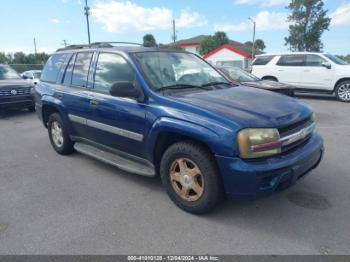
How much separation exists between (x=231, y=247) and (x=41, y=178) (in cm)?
303

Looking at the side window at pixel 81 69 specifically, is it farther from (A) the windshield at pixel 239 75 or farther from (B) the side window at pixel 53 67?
(A) the windshield at pixel 239 75

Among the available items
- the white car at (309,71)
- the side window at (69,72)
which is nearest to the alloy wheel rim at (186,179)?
the side window at (69,72)

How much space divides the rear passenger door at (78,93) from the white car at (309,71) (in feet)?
31.9

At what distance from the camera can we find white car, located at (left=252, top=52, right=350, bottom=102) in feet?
37.0

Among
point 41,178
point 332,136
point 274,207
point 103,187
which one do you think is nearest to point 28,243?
point 103,187

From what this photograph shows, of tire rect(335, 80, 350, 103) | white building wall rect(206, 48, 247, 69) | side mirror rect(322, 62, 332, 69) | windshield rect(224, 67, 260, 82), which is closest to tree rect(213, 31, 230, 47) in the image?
white building wall rect(206, 48, 247, 69)

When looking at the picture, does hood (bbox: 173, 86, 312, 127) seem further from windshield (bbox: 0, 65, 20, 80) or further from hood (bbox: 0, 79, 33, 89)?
windshield (bbox: 0, 65, 20, 80)

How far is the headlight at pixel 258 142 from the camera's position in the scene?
2.81 meters

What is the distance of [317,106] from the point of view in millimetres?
10453

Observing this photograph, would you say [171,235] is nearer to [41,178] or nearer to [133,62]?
[133,62]

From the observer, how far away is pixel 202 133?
2.96 m

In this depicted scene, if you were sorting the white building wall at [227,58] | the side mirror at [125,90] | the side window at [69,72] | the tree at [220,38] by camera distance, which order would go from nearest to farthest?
the side mirror at [125,90] < the side window at [69,72] < the white building wall at [227,58] < the tree at [220,38]

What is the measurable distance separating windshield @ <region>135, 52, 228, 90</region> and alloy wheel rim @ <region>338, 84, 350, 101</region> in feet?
28.6

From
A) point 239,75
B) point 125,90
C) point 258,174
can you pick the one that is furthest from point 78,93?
point 239,75
